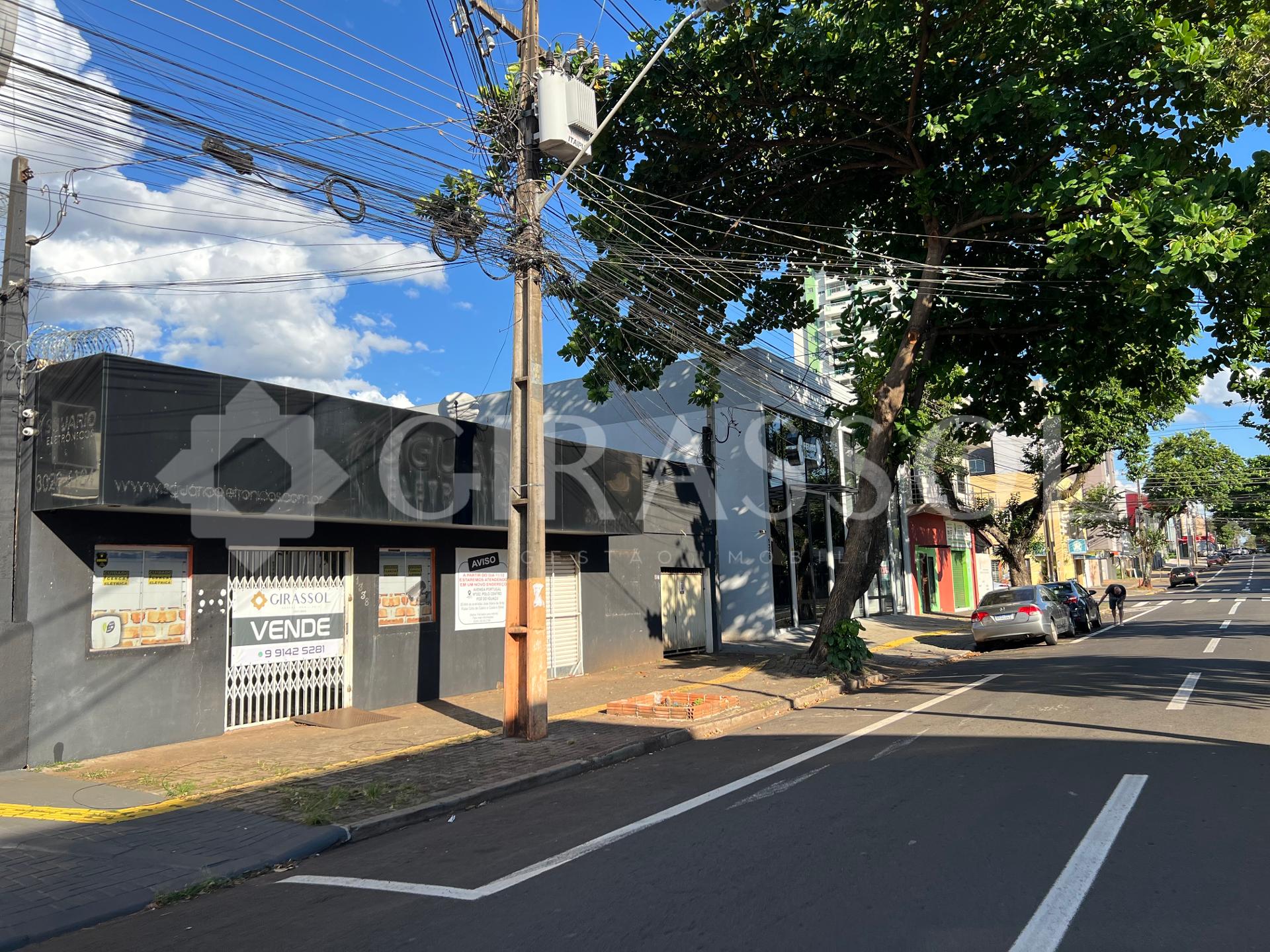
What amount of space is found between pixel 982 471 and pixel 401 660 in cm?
4152

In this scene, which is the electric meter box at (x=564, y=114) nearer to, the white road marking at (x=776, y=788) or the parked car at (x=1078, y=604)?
the white road marking at (x=776, y=788)

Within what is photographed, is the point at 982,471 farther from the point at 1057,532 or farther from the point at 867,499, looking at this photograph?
the point at 867,499

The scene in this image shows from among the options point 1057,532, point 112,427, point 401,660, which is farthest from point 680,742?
point 1057,532

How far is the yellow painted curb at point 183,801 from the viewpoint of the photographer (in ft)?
24.0

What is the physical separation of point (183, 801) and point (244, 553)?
424 centimetres

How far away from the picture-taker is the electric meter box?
10.5 metres

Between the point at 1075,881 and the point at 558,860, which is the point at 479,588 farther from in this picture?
the point at 1075,881

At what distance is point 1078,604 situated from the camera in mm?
24406

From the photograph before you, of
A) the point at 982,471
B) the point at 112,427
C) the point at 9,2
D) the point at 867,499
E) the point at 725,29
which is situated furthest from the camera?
the point at 982,471

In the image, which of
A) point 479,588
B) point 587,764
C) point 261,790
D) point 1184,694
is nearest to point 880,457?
point 1184,694

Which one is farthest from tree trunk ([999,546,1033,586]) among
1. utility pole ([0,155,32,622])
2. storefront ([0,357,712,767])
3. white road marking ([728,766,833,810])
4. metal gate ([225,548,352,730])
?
utility pole ([0,155,32,622])

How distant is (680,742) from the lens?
35.6ft

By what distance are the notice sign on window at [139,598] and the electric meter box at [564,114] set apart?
6807mm

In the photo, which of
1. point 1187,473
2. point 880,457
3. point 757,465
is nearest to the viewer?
point 880,457
